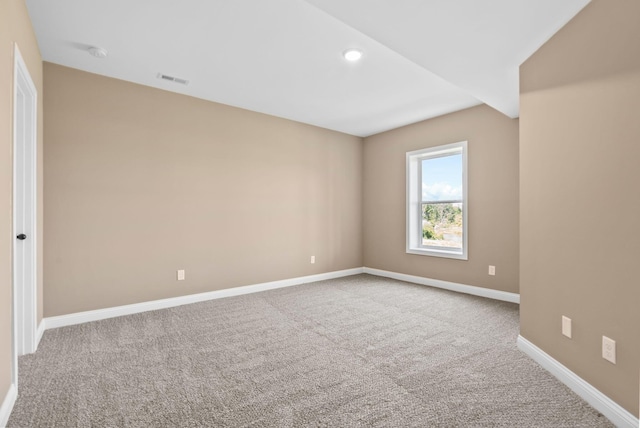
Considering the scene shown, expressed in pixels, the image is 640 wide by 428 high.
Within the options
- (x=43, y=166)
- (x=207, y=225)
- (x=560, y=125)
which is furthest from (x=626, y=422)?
(x=43, y=166)

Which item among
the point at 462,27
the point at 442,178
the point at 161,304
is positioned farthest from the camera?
the point at 442,178

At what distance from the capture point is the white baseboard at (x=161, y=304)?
3.14 m

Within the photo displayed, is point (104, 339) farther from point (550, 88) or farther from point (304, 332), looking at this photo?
point (550, 88)

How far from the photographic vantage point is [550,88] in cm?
224

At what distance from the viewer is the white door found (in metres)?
2.45

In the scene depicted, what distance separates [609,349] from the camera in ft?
5.62

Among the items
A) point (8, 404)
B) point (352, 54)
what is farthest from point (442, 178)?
point (8, 404)

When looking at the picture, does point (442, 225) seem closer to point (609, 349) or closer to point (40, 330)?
point (609, 349)

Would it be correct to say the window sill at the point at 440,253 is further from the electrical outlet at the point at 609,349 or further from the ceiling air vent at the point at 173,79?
the ceiling air vent at the point at 173,79

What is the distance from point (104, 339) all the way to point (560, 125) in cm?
392

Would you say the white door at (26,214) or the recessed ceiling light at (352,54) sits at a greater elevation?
the recessed ceiling light at (352,54)

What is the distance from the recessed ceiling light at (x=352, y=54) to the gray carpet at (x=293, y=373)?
8.28 ft

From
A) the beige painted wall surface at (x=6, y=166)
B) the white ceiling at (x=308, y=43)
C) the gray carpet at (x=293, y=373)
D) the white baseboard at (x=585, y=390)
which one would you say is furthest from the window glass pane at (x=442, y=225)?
the beige painted wall surface at (x=6, y=166)

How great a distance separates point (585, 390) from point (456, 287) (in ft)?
8.89
